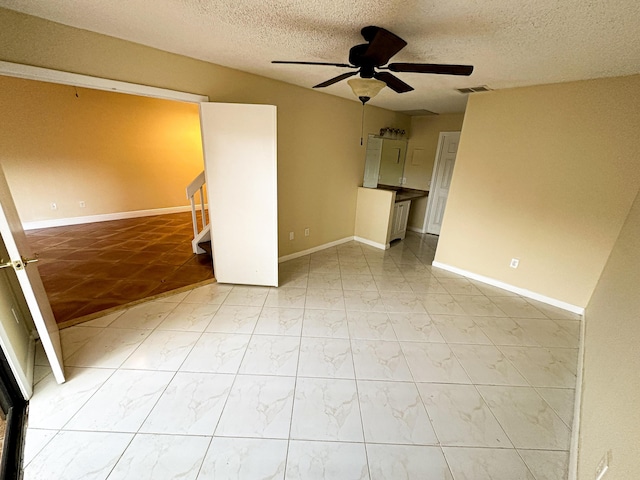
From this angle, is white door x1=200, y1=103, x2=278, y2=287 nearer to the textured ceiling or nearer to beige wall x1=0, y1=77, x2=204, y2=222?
the textured ceiling

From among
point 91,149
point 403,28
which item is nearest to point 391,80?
point 403,28

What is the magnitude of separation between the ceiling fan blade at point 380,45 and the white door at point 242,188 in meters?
1.21

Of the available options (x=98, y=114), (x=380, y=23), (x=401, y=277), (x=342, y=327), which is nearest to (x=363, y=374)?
(x=342, y=327)

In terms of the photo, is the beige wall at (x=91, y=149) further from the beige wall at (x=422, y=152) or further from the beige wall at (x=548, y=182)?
the beige wall at (x=548, y=182)

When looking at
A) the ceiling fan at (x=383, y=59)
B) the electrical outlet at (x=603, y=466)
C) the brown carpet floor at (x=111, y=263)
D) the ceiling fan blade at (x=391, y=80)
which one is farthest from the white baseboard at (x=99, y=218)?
the electrical outlet at (x=603, y=466)

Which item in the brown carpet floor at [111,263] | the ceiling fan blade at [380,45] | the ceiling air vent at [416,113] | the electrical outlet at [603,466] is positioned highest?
the ceiling air vent at [416,113]

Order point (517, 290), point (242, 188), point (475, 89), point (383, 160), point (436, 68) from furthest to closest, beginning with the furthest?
point (383, 160) → point (517, 290) → point (475, 89) → point (242, 188) → point (436, 68)

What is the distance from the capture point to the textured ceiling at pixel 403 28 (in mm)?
1428

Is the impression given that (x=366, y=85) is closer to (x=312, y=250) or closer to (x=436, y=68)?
(x=436, y=68)

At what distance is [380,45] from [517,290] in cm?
326

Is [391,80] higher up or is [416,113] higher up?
[416,113]

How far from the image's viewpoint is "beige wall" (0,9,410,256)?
1806mm

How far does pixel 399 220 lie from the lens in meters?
4.86

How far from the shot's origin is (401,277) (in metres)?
3.53
